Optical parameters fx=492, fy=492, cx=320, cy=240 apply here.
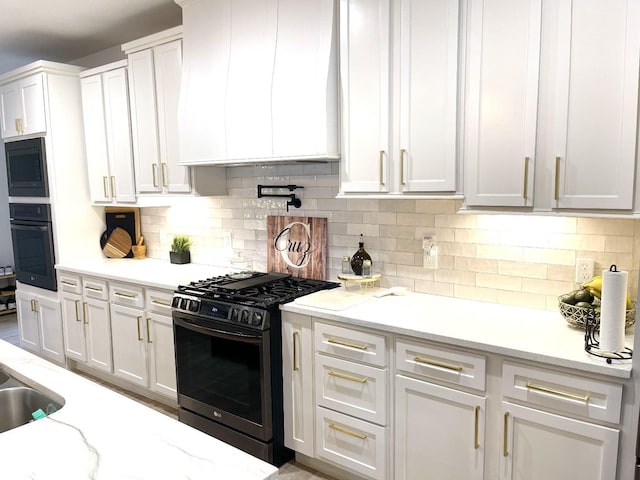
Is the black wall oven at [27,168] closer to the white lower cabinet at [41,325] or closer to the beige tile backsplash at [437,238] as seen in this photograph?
the white lower cabinet at [41,325]

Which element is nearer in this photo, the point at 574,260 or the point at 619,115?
the point at 619,115

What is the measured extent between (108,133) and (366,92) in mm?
2457

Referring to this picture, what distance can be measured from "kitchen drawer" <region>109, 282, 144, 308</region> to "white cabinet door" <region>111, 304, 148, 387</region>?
0.04 m

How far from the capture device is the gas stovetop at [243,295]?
2623 millimetres

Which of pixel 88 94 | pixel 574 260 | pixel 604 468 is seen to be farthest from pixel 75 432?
pixel 88 94

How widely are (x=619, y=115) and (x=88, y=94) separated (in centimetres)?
382

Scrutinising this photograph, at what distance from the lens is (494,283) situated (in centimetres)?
253

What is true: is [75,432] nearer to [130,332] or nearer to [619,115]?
[619,115]

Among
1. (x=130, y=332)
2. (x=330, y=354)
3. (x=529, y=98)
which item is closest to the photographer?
(x=529, y=98)

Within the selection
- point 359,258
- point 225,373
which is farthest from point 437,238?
point 225,373

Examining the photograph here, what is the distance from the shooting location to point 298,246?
3.29 metres

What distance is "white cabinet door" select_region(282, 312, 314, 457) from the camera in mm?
2580

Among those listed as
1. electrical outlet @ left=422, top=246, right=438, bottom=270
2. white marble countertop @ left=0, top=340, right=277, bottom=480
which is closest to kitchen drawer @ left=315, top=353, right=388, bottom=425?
electrical outlet @ left=422, top=246, right=438, bottom=270

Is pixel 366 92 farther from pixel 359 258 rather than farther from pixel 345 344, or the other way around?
pixel 345 344
